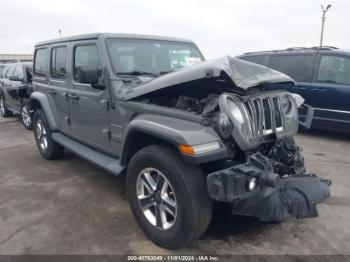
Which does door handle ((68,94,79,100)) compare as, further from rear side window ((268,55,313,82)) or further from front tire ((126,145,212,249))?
rear side window ((268,55,313,82))

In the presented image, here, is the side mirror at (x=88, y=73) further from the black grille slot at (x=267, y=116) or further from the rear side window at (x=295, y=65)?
the rear side window at (x=295, y=65)

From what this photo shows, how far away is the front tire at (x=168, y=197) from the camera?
2.60 m

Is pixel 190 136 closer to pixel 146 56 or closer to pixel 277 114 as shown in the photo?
pixel 277 114

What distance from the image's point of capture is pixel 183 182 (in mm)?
2590

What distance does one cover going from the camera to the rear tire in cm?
544

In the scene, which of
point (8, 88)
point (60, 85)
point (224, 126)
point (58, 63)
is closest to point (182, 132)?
point (224, 126)

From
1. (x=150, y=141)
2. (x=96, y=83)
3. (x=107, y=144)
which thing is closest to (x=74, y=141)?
(x=107, y=144)

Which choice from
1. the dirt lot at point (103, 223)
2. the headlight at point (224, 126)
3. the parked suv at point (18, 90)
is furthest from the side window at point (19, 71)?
the headlight at point (224, 126)

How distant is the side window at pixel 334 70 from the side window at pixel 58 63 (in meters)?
5.12

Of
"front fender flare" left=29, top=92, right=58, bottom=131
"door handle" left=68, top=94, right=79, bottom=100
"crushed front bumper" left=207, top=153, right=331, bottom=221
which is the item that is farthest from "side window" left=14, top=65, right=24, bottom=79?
"crushed front bumper" left=207, top=153, right=331, bottom=221

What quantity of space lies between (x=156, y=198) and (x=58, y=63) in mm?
3014

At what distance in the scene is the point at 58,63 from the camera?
16.4 feet

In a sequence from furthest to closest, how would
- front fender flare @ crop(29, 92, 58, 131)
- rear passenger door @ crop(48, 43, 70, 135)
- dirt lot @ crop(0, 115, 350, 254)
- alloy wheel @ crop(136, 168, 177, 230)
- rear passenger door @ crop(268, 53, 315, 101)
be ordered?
1. rear passenger door @ crop(268, 53, 315, 101)
2. front fender flare @ crop(29, 92, 58, 131)
3. rear passenger door @ crop(48, 43, 70, 135)
4. dirt lot @ crop(0, 115, 350, 254)
5. alloy wheel @ crop(136, 168, 177, 230)

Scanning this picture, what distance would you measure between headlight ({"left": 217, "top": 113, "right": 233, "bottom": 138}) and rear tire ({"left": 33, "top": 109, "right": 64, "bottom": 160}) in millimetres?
3551
